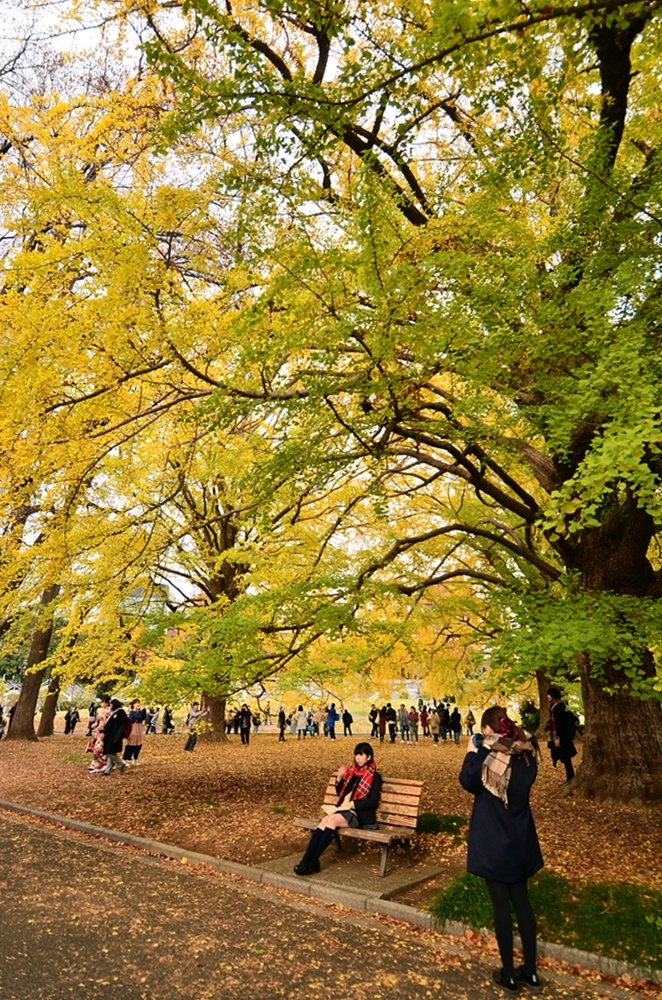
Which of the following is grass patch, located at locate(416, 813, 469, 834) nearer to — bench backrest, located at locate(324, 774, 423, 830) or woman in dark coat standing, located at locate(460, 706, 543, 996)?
bench backrest, located at locate(324, 774, 423, 830)

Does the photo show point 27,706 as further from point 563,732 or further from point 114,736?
point 563,732

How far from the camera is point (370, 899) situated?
5121mm

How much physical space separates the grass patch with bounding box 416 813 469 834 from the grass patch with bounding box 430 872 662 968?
2.15 metres

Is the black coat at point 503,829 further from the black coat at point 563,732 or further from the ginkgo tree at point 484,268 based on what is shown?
the black coat at point 563,732

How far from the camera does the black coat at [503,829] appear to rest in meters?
3.87

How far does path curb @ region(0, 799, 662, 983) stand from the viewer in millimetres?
4070

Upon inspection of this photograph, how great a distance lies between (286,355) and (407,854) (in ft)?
19.1

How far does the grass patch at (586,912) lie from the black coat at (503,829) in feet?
3.16

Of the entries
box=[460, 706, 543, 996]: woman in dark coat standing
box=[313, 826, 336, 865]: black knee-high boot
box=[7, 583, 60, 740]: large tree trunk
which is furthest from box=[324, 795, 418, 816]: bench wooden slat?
box=[7, 583, 60, 740]: large tree trunk

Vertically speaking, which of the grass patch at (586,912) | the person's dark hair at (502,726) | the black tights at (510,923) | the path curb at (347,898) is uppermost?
the person's dark hair at (502,726)

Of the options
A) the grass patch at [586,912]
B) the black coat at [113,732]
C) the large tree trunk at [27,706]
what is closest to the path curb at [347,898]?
the grass patch at [586,912]

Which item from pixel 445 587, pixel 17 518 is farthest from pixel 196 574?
pixel 445 587

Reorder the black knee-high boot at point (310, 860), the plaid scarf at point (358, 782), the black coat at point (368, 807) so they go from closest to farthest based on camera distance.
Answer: the black knee-high boot at point (310, 860) < the black coat at point (368, 807) < the plaid scarf at point (358, 782)

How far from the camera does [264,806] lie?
28.6 ft
